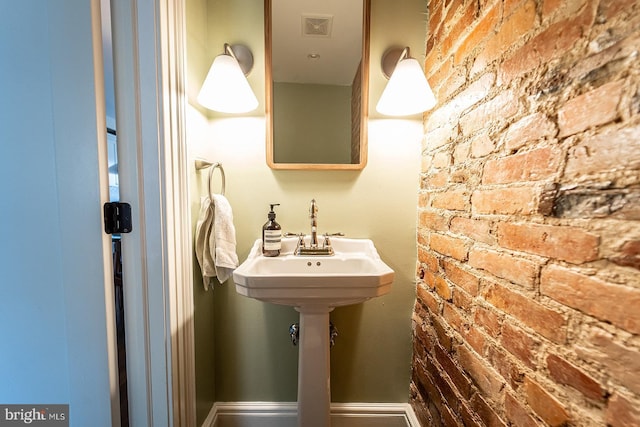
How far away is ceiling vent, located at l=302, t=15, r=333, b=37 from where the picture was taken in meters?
1.07

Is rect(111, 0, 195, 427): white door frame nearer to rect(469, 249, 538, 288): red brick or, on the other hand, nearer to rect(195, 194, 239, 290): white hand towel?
rect(195, 194, 239, 290): white hand towel

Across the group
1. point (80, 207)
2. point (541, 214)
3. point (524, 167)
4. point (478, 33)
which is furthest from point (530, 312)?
point (80, 207)

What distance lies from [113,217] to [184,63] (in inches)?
21.7

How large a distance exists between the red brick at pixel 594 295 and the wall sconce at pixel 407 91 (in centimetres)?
73

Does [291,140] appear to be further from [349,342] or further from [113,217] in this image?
[349,342]

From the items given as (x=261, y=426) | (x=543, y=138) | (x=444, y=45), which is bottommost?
(x=261, y=426)

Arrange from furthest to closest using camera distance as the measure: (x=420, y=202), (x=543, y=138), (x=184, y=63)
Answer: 1. (x=420, y=202)
2. (x=184, y=63)
3. (x=543, y=138)

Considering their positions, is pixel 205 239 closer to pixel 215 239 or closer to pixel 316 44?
pixel 215 239

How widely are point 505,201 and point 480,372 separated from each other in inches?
18.7

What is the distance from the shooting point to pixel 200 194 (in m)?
1.03

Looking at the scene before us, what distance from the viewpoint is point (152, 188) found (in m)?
0.75

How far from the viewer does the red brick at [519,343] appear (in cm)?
54

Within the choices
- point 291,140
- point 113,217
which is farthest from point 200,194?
point 291,140

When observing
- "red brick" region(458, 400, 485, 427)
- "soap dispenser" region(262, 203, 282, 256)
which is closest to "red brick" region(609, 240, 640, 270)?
"red brick" region(458, 400, 485, 427)
